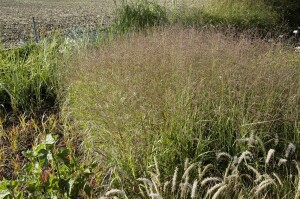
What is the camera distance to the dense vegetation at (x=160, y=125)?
2.17 meters

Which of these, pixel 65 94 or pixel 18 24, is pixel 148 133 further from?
pixel 18 24

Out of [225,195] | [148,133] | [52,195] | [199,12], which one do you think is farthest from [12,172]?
[199,12]

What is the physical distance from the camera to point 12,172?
2738mm

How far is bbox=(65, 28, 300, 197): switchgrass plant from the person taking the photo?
96.9 inches

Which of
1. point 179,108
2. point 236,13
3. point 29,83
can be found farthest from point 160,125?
point 236,13

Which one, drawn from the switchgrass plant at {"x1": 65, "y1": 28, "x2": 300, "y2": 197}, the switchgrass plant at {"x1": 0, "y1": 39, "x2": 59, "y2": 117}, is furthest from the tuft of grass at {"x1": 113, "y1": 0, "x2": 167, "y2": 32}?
the switchgrass plant at {"x1": 65, "y1": 28, "x2": 300, "y2": 197}

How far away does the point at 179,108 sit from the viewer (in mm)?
2557

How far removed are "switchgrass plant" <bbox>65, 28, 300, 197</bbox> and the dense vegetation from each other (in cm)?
1

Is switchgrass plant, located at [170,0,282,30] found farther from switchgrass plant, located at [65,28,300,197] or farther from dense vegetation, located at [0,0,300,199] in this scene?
switchgrass plant, located at [65,28,300,197]

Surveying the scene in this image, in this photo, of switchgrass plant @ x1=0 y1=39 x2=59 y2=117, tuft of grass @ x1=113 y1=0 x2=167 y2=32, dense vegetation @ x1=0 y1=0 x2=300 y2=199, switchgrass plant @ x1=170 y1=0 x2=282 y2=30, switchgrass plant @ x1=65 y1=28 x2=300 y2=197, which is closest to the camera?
dense vegetation @ x1=0 y1=0 x2=300 y2=199

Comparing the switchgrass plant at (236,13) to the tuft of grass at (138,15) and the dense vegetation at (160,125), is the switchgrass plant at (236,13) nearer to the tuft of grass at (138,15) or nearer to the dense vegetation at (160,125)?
the tuft of grass at (138,15)

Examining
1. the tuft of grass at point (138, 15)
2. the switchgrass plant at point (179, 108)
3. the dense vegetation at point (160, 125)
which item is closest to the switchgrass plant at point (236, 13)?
the tuft of grass at point (138, 15)

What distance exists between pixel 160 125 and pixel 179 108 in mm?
182

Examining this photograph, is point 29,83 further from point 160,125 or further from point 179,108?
point 179,108
